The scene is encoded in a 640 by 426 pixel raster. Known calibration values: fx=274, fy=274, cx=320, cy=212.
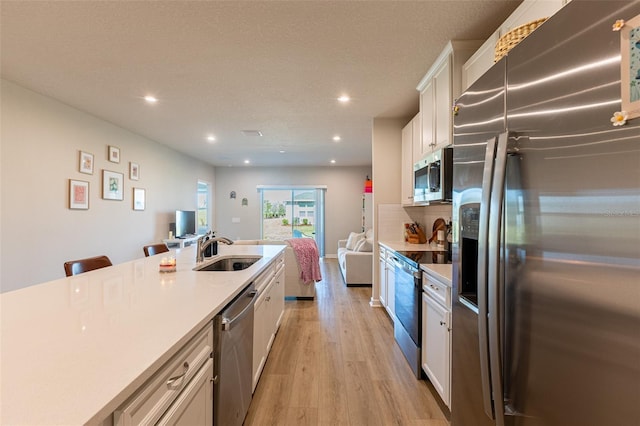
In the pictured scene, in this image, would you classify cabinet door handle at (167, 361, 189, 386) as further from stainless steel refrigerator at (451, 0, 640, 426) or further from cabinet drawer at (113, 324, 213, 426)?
stainless steel refrigerator at (451, 0, 640, 426)

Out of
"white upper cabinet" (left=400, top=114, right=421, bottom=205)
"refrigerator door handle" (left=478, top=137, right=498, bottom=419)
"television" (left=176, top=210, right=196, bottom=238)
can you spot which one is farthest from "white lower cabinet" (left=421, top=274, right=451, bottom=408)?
"television" (left=176, top=210, right=196, bottom=238)

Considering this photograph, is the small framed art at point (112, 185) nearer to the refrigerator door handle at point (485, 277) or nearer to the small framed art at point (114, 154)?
the small framed art at point (114, 154)

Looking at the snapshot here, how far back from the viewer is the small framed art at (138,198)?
4711 mm

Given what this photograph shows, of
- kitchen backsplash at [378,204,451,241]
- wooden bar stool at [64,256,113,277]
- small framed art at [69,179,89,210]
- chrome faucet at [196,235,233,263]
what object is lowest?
wooden bar stool at [64,256,113,277]

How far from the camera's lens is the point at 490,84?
39.7 inches

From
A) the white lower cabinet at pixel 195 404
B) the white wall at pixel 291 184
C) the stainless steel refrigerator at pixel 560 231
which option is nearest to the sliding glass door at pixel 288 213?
the white wall at pixel 291 184

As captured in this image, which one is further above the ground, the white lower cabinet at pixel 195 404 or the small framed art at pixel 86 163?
the small framed art at pixel 86 163

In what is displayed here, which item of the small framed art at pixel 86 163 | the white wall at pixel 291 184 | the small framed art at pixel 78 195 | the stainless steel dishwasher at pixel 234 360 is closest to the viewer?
the stainless steel dishwasher at pixel 234 360

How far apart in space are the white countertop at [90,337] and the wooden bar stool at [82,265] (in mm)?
369

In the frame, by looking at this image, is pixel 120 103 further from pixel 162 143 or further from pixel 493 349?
pixel 493 349

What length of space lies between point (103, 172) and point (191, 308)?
406cm

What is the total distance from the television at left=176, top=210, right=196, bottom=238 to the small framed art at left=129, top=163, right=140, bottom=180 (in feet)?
3.93

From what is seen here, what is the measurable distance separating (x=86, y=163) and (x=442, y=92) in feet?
14.7

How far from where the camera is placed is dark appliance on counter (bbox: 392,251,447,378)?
6.88 ft
